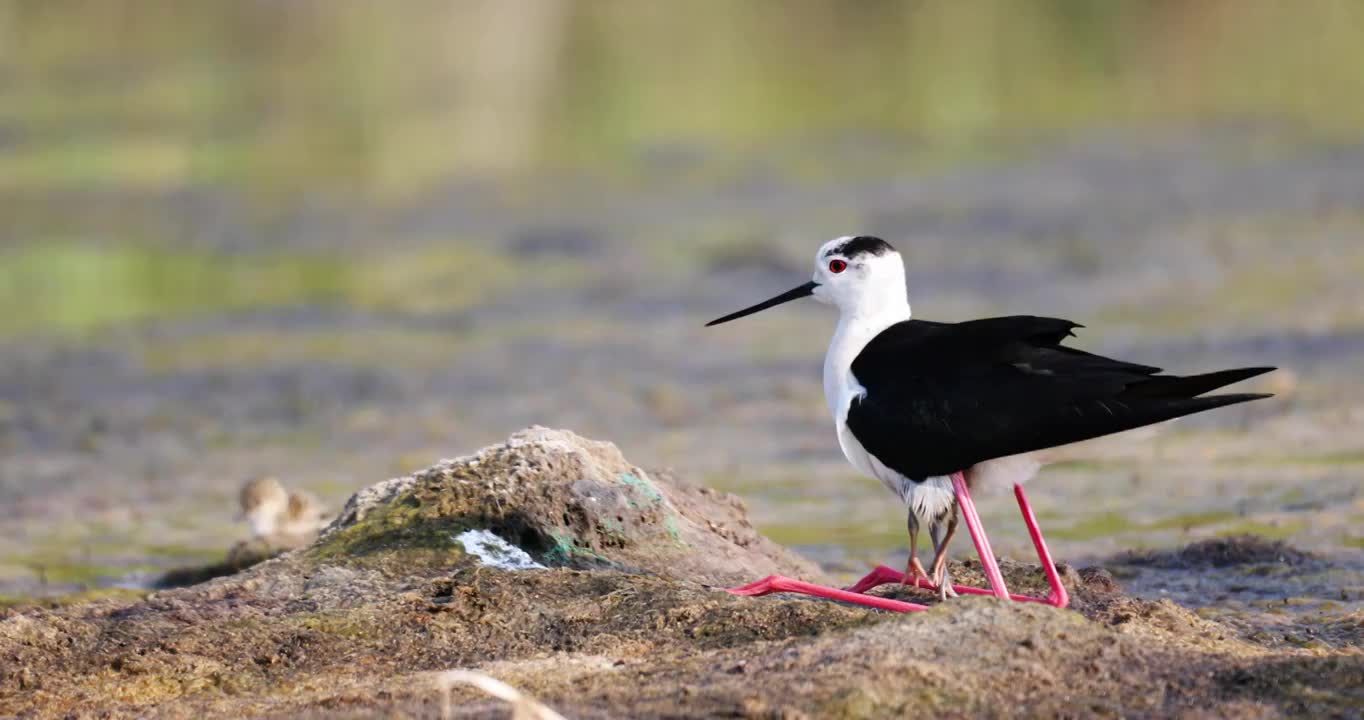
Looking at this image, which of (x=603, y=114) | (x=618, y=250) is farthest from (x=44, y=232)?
(x=603, y=114)

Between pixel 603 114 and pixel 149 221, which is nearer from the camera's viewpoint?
pixel 149 221

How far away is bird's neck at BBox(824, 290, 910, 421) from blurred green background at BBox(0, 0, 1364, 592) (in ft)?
7.25

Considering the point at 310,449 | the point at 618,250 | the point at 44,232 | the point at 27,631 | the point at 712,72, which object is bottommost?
the point at 27,631

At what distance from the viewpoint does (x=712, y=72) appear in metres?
23.3

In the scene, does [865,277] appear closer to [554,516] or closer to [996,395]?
[996,395]

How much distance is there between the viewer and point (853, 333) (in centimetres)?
570

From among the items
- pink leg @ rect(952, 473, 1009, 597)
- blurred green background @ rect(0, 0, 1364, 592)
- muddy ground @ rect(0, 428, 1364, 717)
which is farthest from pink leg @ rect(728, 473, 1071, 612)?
blurred green background @ rect(0, 0, 1364, 592)

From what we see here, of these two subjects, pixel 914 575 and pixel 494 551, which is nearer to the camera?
pixel 914 575

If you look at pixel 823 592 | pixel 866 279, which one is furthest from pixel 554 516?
pixel 866 279

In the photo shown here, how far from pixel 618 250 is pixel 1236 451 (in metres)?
7.27

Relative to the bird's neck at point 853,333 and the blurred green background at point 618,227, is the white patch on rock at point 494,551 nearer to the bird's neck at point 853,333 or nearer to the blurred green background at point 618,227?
the bird's neck at point 853,333

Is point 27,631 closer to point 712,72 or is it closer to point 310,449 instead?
point 310,449

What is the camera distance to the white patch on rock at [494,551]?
5.68 meters

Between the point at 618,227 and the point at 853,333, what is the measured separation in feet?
35.2
